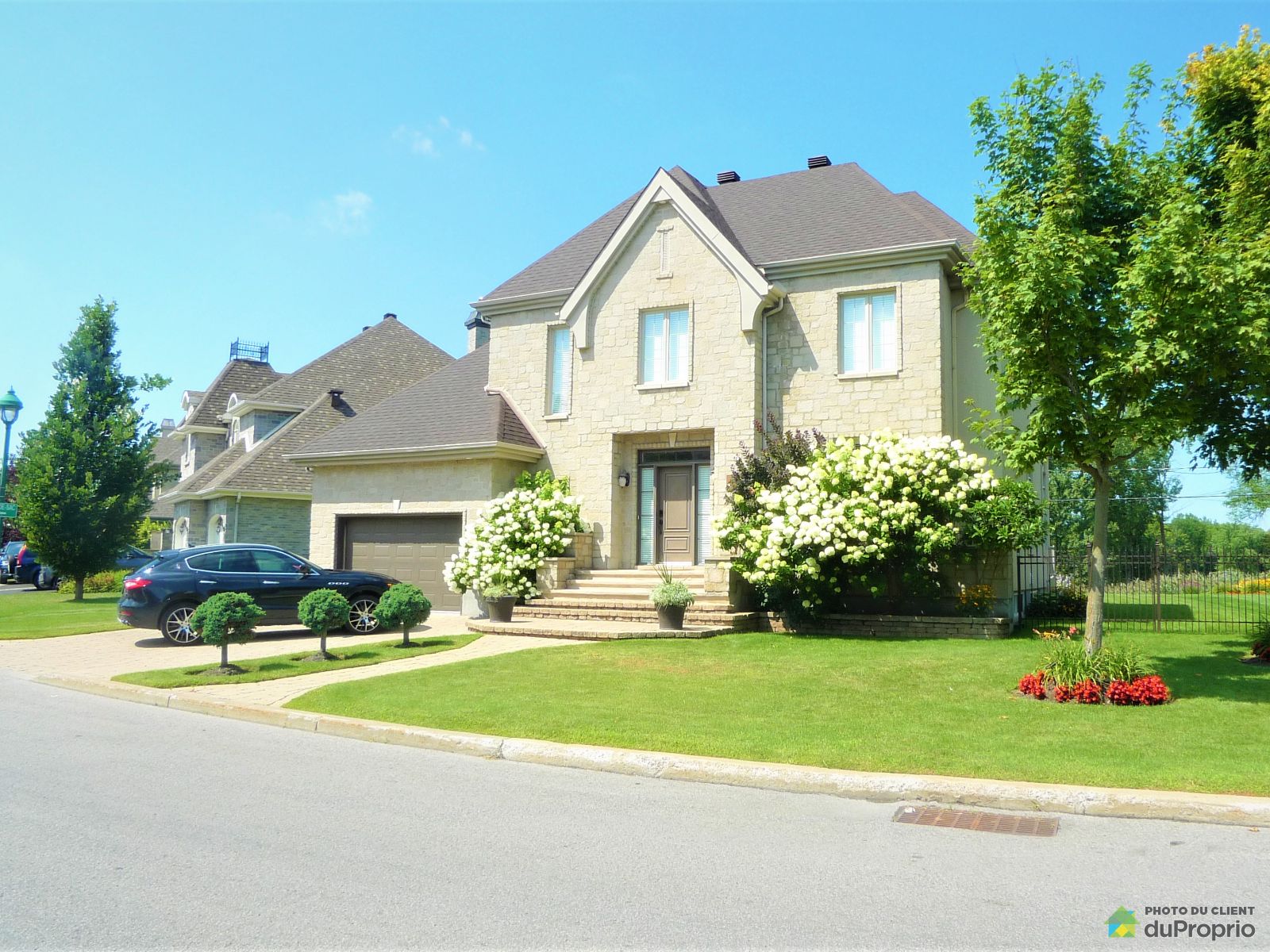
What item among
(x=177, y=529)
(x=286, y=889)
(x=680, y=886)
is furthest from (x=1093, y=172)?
(x=177, y=529)

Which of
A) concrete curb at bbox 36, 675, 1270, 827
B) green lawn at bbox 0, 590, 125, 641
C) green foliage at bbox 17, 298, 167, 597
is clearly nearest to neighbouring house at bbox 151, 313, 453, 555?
green foliage at bbox 17, 298, 167, 597

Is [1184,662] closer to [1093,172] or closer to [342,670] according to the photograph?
[1093,172]

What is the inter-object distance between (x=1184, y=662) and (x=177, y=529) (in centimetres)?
3101

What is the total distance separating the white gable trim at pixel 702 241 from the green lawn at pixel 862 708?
756cm

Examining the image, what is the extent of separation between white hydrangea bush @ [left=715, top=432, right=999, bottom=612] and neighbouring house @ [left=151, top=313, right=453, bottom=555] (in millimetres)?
14175

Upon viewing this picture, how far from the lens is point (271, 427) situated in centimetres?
3180

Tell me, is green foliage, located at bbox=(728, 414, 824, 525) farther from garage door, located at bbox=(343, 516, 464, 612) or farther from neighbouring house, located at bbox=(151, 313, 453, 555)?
neighbouring house, located at bbox=(151, 313, 453, 555)

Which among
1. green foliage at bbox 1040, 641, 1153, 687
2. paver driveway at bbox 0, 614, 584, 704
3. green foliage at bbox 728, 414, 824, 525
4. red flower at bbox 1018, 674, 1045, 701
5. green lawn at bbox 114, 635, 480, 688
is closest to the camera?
green foliage at bbox 1040, 641, 1153, 687

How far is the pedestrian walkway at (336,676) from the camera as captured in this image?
10.9 meters

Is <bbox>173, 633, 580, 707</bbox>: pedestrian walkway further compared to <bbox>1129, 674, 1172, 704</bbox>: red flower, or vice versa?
<bbox>173, 633, 580, 707</bbox>: pedestrian walkway

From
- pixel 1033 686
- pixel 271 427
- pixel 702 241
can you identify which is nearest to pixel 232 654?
pixel 1033 686

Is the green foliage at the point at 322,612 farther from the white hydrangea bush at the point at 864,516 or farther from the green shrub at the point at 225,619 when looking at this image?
the white hydrangea bush at the point at 864,516

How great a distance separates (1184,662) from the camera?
11.8 metres

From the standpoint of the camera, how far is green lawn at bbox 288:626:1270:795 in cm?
721
